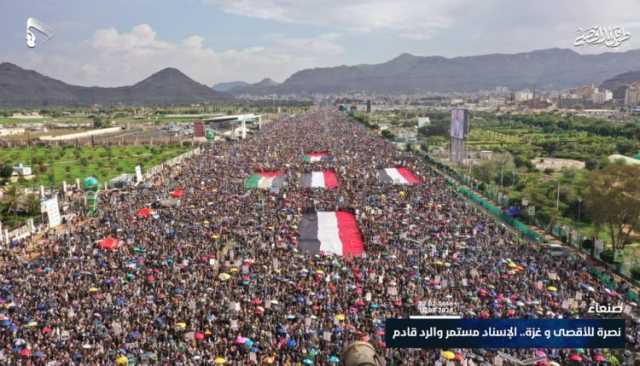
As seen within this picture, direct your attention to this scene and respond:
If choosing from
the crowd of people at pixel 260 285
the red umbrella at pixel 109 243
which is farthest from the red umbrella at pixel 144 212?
the red umbrella at pixel 109 243

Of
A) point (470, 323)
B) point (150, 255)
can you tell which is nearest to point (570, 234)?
point (470, 323)

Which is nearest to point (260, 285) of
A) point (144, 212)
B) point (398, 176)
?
point (144, 212)

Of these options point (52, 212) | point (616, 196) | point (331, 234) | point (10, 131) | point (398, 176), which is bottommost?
point (331, 234)

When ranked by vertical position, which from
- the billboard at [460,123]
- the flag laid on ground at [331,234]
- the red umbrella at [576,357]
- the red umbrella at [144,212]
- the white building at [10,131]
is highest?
the billboard at [460,123]

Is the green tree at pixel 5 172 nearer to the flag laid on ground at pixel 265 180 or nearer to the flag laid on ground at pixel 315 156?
the flag laid on ground at pixel 265 180

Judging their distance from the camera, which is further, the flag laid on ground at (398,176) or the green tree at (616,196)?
the flag laid on ground at (398,176)

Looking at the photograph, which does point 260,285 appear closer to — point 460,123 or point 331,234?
point 331,234
